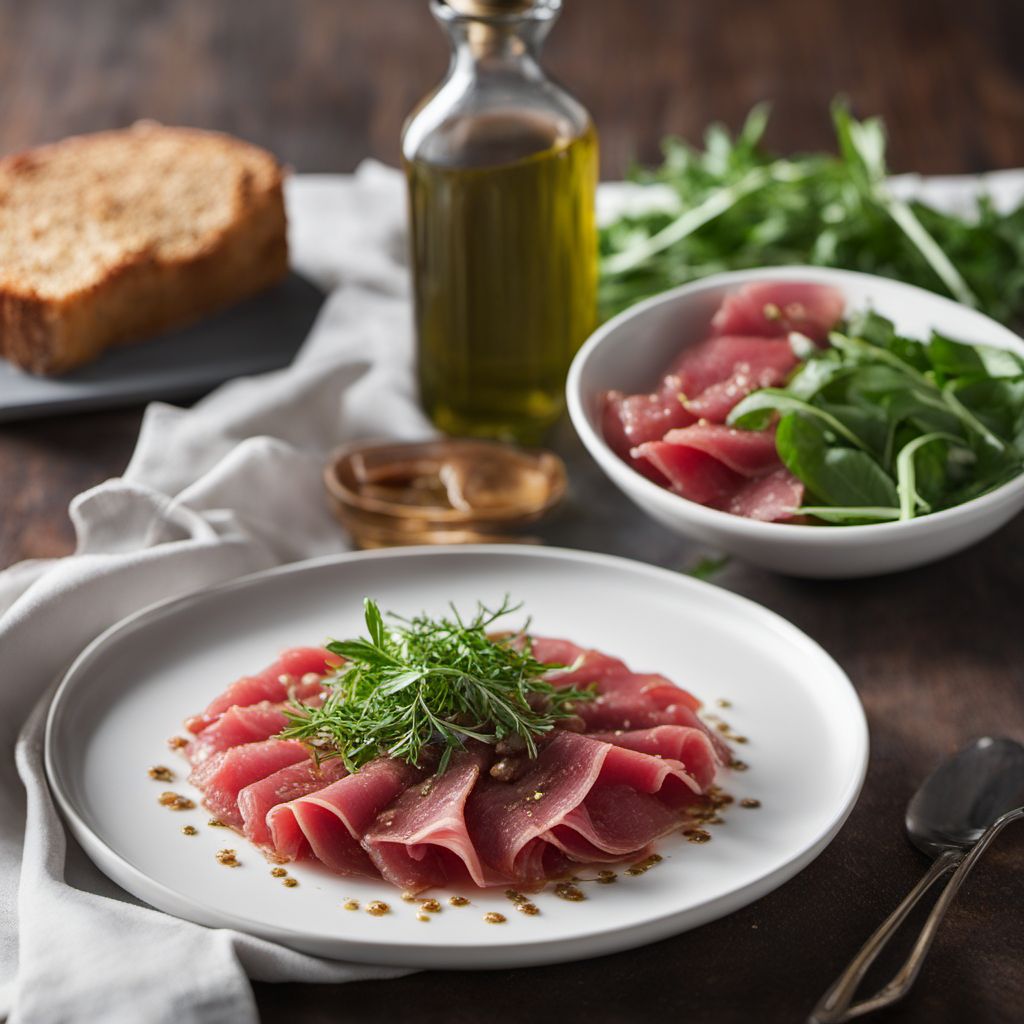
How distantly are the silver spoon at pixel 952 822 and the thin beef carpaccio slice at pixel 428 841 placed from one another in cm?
41

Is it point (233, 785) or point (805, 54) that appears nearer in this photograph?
point (233, 785)

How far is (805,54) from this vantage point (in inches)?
182

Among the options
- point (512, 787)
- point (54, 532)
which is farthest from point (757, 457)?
point (54, 532)

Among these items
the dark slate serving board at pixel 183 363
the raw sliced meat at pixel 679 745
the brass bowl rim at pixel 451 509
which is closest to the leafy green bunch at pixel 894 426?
the brass bowl rim at pixel 451 509

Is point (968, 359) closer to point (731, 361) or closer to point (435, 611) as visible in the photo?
point (731, 361)

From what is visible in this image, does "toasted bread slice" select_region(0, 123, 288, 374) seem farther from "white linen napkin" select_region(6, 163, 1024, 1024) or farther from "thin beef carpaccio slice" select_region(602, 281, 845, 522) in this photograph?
"thin beef carpaccio slice" select_region(602, 281, 845, 522)

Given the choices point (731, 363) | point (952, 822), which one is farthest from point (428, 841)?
point (731, 363)

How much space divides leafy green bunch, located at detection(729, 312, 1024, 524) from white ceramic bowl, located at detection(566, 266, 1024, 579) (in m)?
0.04

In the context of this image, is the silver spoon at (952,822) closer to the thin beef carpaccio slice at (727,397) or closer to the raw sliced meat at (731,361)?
the thin beef carpaccio slice at (727,397)

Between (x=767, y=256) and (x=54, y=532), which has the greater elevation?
(x=767, y=256)

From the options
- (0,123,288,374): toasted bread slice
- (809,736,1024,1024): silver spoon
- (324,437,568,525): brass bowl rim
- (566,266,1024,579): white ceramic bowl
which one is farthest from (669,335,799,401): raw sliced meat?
(0,123,288,374): toasted bread slice

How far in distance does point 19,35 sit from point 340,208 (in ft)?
6.01

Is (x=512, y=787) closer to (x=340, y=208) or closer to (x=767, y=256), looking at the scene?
(x=767, y=256)

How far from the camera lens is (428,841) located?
165 centimetres
